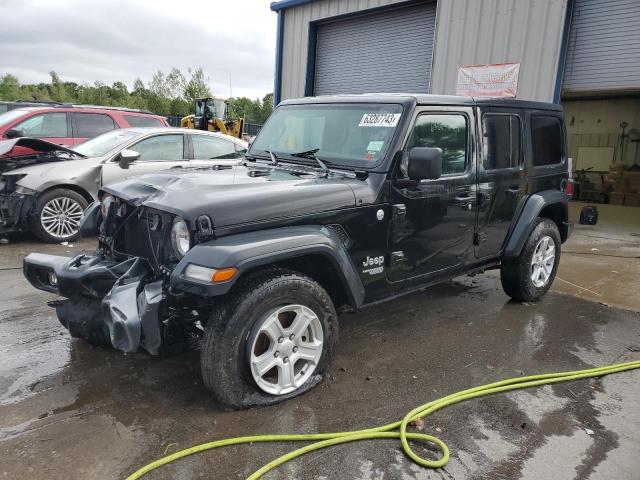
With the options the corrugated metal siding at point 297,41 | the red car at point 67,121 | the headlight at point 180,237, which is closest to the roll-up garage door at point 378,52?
the corrugated metal siding at point 297,41

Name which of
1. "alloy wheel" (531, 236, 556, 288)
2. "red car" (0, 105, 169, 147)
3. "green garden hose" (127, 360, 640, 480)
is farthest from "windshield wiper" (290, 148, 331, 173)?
"red car" (0, 105, 169, 147)

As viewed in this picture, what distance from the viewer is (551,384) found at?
3379 mm

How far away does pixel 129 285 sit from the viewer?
275 centimetres

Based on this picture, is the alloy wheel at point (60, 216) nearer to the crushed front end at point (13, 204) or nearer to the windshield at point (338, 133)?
the crushed front end at point (13, 204)

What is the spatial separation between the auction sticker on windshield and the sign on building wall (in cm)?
656

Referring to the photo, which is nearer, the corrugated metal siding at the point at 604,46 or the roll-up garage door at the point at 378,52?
the corrugated metal siding at the point at 604,46

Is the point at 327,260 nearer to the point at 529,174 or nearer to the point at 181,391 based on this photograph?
the point at 181,391

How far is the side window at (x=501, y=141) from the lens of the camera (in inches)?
163

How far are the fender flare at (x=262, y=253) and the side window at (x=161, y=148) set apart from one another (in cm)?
469

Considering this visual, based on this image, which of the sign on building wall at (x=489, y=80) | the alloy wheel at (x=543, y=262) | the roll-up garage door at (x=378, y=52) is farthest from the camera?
the roll-up garage door at (x=378, y=52)

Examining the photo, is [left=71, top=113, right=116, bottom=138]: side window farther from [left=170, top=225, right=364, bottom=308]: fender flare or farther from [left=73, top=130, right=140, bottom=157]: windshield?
[left=170, top=225, right=364, bottom=308]: fender flare

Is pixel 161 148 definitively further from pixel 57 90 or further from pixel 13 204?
pixel 57 90

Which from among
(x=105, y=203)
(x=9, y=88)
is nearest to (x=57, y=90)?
(x=9, y=88)

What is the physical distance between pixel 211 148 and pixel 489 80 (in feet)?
18.3
